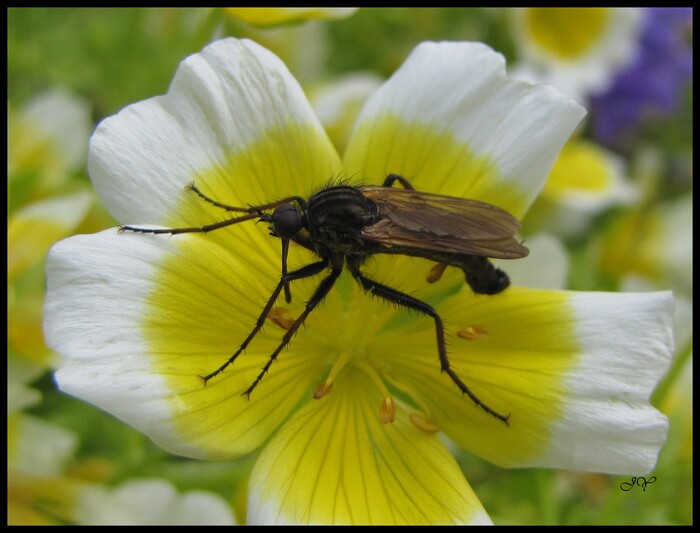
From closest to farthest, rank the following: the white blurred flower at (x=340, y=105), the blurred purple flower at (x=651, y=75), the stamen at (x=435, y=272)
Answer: the stamen at (x=435, y=272)
the white blurred flower at (x=340, y=105)
the blurred purple flower at (x=651, y=75)

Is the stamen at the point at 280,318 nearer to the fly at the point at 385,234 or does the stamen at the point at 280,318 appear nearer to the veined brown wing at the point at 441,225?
the fly at the point at 385,234

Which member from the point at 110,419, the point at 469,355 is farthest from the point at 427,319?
the point at 110,419

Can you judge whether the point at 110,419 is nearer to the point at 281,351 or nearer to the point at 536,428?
the point at 281,351

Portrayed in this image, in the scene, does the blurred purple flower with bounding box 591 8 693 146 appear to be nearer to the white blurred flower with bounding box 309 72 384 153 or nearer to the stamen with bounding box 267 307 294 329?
the white blurred flower with bounding box 309 72 384 153

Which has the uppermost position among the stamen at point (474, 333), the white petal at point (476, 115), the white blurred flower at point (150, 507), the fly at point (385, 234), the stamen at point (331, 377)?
the white petal at point (476, 115)

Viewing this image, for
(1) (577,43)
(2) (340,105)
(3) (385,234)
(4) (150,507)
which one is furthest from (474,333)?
(1) (577,43)

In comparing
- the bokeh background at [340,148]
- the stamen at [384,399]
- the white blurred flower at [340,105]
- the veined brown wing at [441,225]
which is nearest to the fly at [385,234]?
the veined brown wing at [441,225]

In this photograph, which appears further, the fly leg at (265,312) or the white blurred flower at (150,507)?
the white blurred flower at (150,507)
